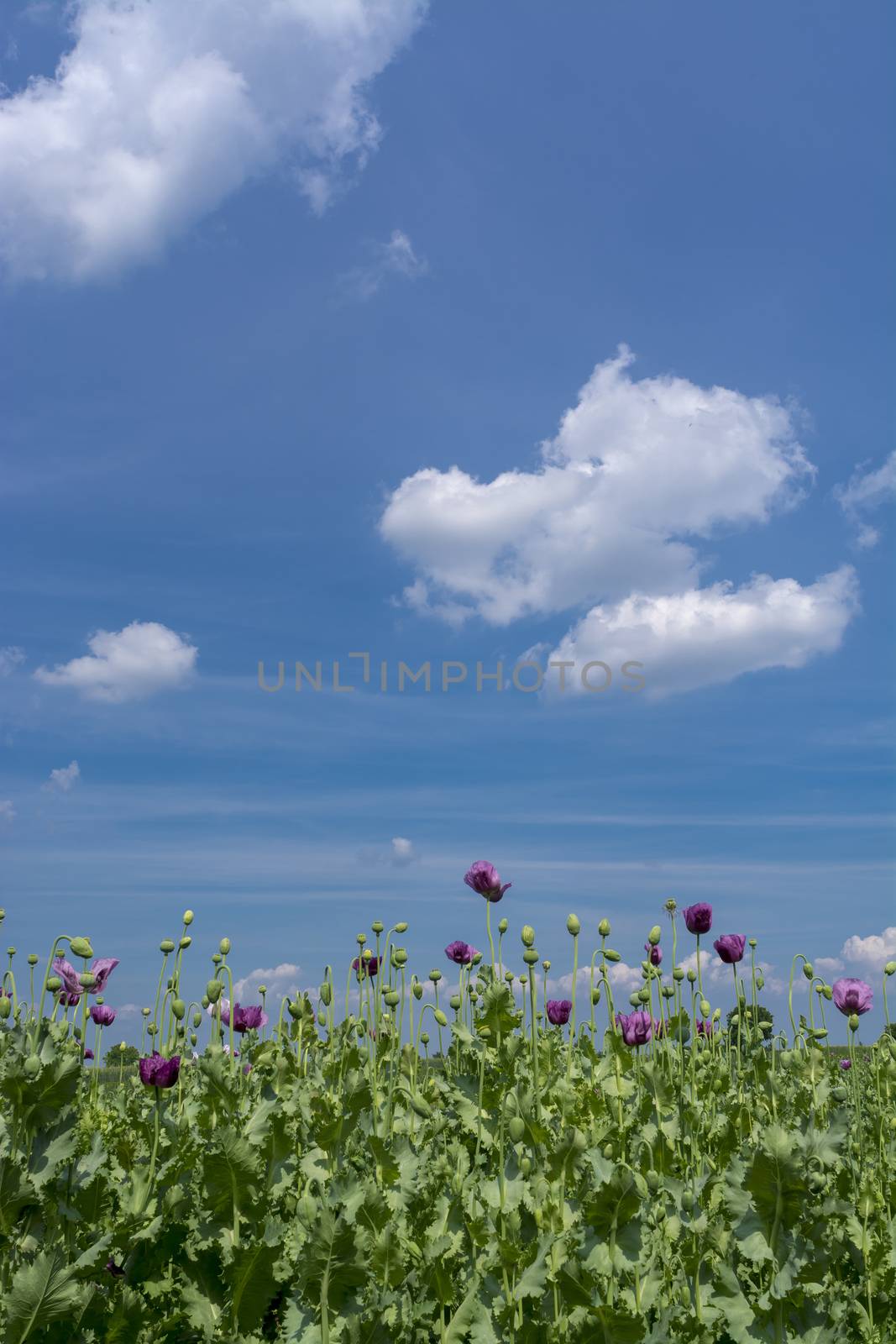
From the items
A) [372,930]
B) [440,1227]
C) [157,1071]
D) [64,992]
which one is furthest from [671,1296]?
[64,992]

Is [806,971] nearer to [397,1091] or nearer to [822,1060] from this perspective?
[822,1060]

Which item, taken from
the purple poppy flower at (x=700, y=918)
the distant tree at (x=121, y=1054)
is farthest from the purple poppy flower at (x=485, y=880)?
the distant tree at (x=121, y=1054)

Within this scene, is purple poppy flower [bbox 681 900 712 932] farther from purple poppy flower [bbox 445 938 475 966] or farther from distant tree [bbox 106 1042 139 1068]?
distant tree [bbox 106 1042 139 1068]

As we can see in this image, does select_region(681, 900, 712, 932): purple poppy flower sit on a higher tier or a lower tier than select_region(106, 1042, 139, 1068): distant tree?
higher

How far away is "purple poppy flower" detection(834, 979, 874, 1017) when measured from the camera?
6406 millimetres

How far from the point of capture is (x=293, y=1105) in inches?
155

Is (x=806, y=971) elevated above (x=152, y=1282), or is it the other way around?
(x=806, y=971)

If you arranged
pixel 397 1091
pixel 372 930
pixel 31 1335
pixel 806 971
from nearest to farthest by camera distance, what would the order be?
pixel 31 1335 < pixel 397 1091 < pixel 372 930 < pixel 806 971

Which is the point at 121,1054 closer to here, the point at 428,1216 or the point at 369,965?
the point at 369,965

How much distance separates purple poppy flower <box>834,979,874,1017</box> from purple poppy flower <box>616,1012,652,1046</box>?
1.39 meters

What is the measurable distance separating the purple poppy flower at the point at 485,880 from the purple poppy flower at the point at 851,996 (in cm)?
285

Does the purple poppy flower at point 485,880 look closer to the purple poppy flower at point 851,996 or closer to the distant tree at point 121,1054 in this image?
the purple poppy flower at point 851,996

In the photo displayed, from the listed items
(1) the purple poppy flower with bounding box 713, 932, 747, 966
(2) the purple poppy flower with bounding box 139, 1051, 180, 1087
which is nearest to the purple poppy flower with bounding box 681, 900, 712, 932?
(1) the purple poppy flower with bounding box 713, 932, 747, 966

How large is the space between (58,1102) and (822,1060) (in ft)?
15.1
